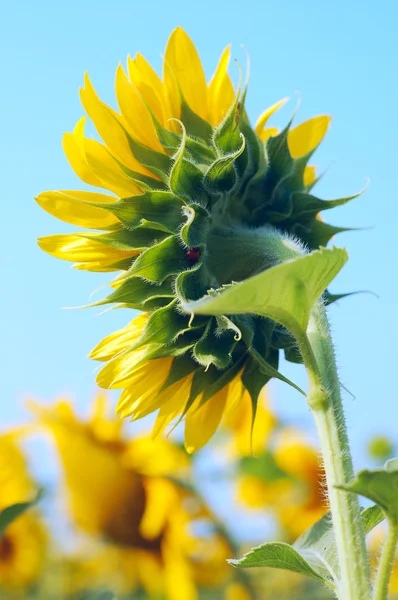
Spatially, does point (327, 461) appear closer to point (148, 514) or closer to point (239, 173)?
point (239, 173)

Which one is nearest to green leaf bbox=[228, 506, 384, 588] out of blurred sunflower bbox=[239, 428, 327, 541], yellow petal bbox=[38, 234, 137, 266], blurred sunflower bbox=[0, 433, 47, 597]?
yellow petal bbox=[38, 234, 137, 266]

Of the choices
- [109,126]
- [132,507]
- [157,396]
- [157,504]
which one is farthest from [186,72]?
[132,507]

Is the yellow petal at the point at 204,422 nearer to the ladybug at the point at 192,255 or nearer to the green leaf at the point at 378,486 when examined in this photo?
the ladybug at the point at 192,255

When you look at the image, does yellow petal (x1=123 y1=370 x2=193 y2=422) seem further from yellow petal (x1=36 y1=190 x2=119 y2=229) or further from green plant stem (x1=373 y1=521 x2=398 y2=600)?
green plant stem (x1=373 y1=521 x2=398 y2=600)

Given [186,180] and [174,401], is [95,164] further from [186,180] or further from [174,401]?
[174,401]

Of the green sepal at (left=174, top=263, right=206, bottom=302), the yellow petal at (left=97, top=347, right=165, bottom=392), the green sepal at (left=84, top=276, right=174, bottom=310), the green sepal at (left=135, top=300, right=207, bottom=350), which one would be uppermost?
the green sepal at (left=174, top=263, right=206, bottom=302)
